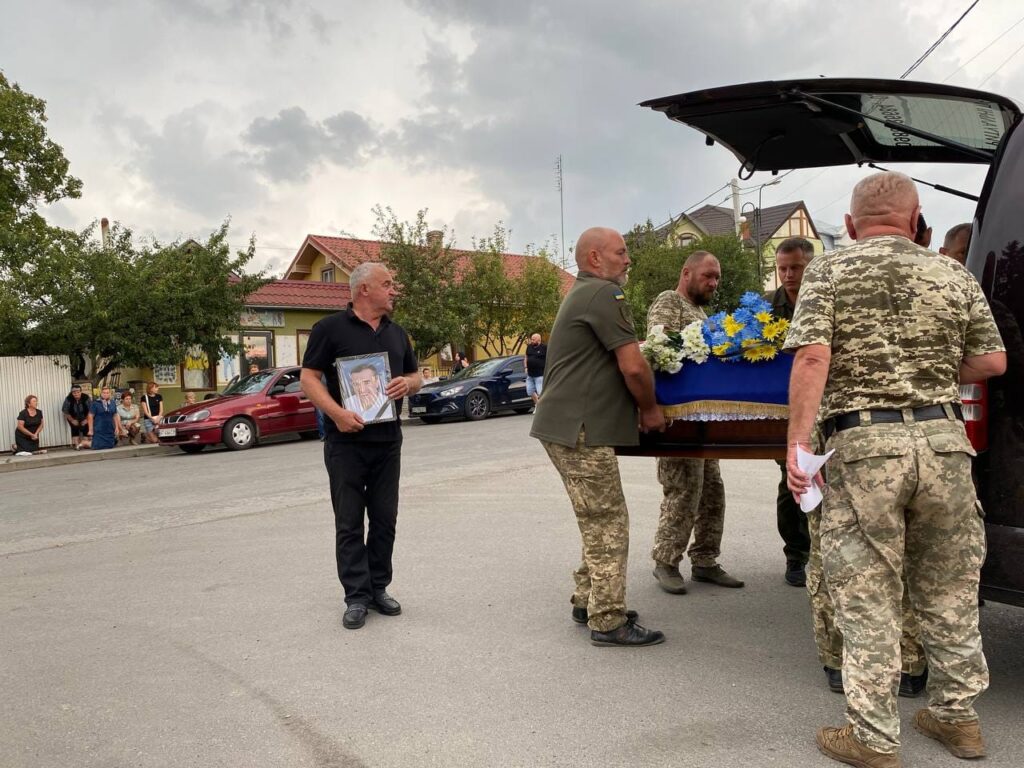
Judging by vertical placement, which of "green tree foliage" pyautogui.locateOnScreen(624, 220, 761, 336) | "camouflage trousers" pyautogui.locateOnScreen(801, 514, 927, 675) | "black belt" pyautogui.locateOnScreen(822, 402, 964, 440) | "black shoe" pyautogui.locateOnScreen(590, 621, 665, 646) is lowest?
"black shoe" pyautogui.locateOnScreen(590, 621, 665, 646)

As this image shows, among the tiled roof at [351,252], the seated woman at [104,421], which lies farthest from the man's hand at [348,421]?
the tiled roof at [351,252]

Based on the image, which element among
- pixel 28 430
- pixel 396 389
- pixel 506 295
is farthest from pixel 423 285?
pixel 396 389

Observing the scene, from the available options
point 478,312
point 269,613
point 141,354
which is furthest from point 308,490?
point 478,312

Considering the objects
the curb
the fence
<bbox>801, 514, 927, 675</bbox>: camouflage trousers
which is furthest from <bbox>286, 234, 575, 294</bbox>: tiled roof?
<bbox>801, 514, 927, 675</bbox>: camouflage trousers

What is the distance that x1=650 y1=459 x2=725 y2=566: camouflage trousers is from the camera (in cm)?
520

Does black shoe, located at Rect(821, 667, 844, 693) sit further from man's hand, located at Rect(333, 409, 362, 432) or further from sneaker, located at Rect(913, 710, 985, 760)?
man's hand, located at Rect(333, 409, 362, 432)

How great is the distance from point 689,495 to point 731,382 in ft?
3.92

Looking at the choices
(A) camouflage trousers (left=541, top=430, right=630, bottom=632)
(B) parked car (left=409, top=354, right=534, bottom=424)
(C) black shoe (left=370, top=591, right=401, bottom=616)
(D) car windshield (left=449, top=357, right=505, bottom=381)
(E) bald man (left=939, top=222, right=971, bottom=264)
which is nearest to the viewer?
(A) camouflage trousers (left=541, top=430, right=630, bottom=632)

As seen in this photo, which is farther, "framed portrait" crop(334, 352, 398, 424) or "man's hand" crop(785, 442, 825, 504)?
"framed portrait" crop(334, 352, 398, 424)

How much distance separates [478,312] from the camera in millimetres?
28031

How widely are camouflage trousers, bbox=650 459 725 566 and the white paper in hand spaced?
6.66 feet

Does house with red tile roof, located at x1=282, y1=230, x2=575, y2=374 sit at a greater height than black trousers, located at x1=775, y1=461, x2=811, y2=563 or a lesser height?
greater

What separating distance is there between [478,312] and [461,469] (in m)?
17.0

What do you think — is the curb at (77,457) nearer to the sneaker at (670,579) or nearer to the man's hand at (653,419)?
the sneaker at (670,579)
